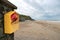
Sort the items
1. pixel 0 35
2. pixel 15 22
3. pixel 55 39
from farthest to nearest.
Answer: pixel 55 39, pixel 15 22, pixel 0 35

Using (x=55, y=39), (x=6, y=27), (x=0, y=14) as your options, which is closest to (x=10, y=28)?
(x=6, y=27)

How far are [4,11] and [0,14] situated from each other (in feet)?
0.84

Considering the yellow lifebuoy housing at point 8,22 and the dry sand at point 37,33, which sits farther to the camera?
the dry sand at point 37,33

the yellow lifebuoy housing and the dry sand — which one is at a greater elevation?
the yellow lifebuoy housing

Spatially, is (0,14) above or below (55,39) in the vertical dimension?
above

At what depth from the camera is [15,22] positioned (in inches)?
271

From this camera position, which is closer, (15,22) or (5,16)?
(5,16)

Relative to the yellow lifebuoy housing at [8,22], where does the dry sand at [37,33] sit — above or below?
below

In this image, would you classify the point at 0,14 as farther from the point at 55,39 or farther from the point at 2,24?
the point at 55,39

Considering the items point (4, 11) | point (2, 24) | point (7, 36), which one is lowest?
point (7, 36)

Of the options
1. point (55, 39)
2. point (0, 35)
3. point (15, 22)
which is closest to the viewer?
point (0, 35)

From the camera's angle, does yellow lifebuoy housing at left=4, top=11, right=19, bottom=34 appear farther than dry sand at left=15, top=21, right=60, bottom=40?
No

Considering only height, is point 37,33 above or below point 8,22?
below

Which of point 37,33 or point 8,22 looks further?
point 37,33
